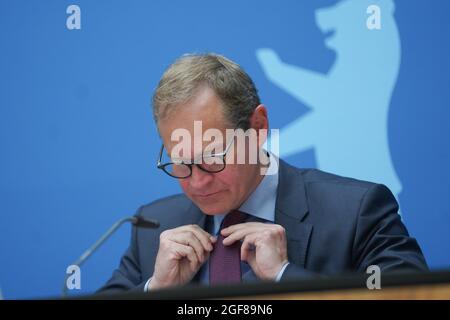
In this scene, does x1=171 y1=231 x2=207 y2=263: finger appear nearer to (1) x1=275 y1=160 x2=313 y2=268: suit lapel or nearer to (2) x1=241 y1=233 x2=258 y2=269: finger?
(2) x1=241 y1=233 x2=258 y2=269: finger

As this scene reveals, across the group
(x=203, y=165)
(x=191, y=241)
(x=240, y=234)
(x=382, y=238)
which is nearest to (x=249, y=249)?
(x=240, y=234)

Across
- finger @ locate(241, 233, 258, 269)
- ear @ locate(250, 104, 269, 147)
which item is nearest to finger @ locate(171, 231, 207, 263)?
finger @ locate(241, 233, 258, 269)

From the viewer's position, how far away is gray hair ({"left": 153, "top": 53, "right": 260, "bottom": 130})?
5.61 feet

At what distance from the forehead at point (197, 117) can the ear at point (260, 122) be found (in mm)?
133

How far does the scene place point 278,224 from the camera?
5.82 feet

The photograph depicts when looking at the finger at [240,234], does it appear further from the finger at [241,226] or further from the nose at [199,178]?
the nose at [199,178]

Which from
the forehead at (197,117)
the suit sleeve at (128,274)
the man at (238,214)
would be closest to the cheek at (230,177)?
the man at (238,214)

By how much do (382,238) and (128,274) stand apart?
2.40 feet

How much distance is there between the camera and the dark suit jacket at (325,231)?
1.70 meters

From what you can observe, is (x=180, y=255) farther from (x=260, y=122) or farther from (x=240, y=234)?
(x=260, y=122)

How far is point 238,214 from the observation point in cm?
181

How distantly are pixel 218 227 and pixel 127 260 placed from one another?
303 mm
